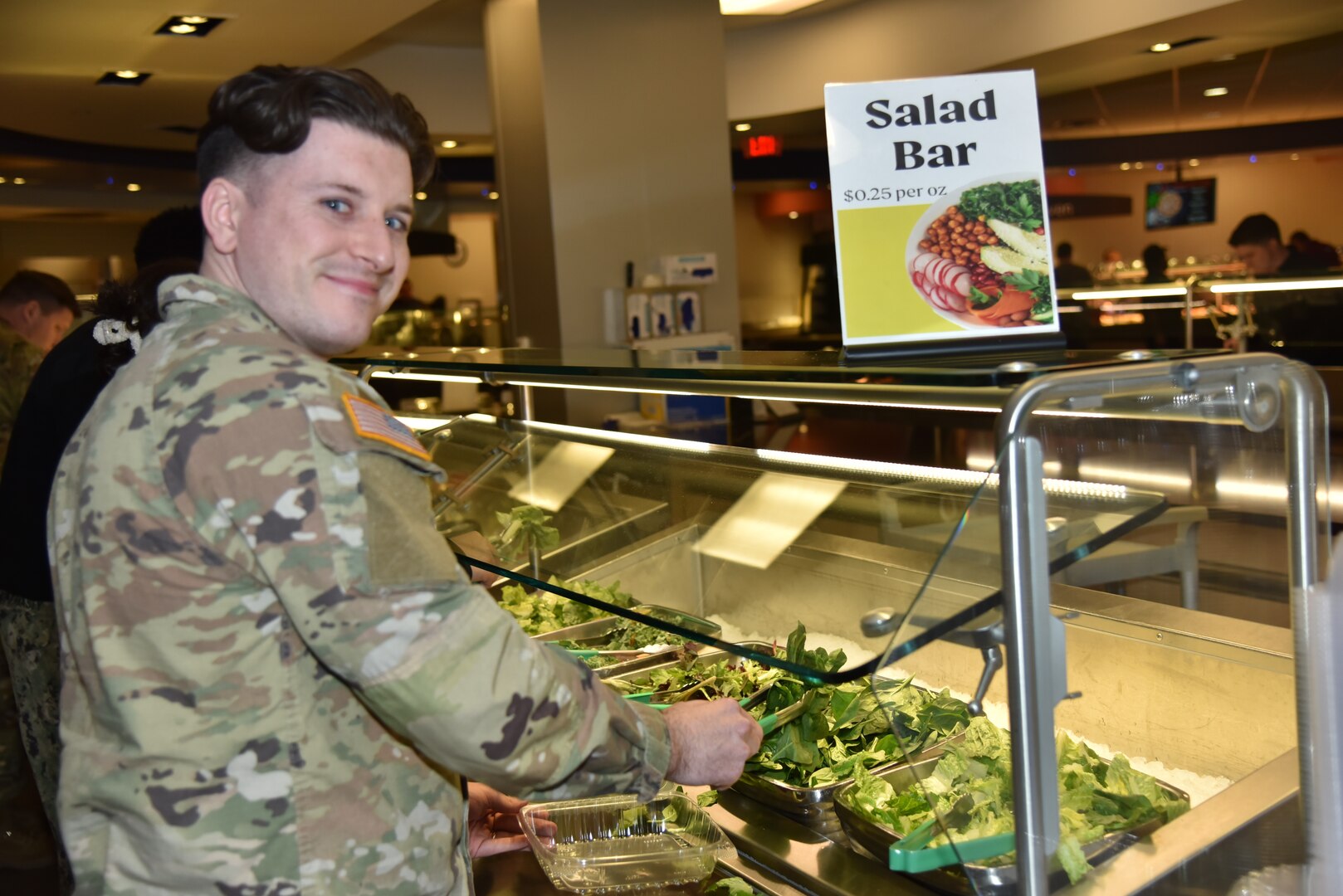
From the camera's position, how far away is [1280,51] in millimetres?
7867

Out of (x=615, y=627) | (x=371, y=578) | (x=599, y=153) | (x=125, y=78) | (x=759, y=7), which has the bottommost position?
(x=615, y=627)

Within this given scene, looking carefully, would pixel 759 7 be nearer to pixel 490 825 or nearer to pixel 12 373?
pixel 12 373

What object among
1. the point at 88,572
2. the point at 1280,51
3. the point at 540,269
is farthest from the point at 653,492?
the point at 1280,51

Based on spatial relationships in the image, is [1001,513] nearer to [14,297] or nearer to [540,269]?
[14,297]

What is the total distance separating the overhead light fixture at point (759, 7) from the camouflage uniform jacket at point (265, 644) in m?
6.61

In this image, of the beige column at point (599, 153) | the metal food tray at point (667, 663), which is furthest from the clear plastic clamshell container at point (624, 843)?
the beige column at point (599, 153)

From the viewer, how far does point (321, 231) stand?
1.28 meters

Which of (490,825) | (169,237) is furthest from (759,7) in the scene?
(490,825)

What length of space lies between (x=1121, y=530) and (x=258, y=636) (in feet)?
3.33

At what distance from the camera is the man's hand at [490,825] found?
76.2 inches

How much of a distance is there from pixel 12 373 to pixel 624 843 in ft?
12.7

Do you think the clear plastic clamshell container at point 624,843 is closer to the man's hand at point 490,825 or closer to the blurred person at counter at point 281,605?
the man's hand at point 490,825

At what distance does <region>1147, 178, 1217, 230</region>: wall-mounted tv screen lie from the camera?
1330 cm

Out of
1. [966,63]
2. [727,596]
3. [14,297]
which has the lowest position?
[727,596]
